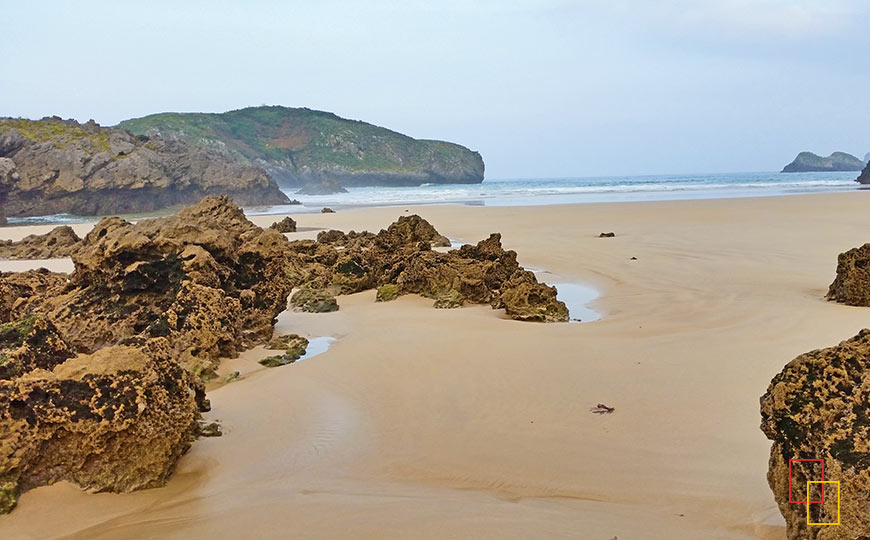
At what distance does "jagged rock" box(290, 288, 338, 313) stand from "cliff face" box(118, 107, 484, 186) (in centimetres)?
7754

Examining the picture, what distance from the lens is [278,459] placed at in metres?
3.89

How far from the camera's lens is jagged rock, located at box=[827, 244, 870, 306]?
763 cm

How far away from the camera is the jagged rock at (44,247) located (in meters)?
15.6

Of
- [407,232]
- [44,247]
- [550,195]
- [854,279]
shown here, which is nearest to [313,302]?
[407,232]

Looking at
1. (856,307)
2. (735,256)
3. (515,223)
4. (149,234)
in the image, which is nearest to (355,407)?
(149,234)

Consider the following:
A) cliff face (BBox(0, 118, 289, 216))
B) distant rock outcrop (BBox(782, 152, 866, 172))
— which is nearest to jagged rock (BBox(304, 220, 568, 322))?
cliff face (BBox(0, 118, 289, 216))

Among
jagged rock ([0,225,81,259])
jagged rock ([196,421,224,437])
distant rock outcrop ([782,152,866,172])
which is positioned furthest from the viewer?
distant rock outcrop ([782,152,866,172])

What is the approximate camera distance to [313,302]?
900cm

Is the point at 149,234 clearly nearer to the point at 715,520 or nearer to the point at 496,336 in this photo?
the point at 496,336

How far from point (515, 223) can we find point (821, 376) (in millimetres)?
20183

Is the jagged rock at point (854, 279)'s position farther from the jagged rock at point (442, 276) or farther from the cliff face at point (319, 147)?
the cliff face at point (319, 147)

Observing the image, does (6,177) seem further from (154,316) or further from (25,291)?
(154,316)

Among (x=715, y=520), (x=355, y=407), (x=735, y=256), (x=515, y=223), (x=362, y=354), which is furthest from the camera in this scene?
(x=515, y=223)

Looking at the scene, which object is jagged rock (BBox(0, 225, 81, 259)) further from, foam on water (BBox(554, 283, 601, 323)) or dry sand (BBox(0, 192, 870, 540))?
foam on water (BBox(554, 283, 601, 323))
